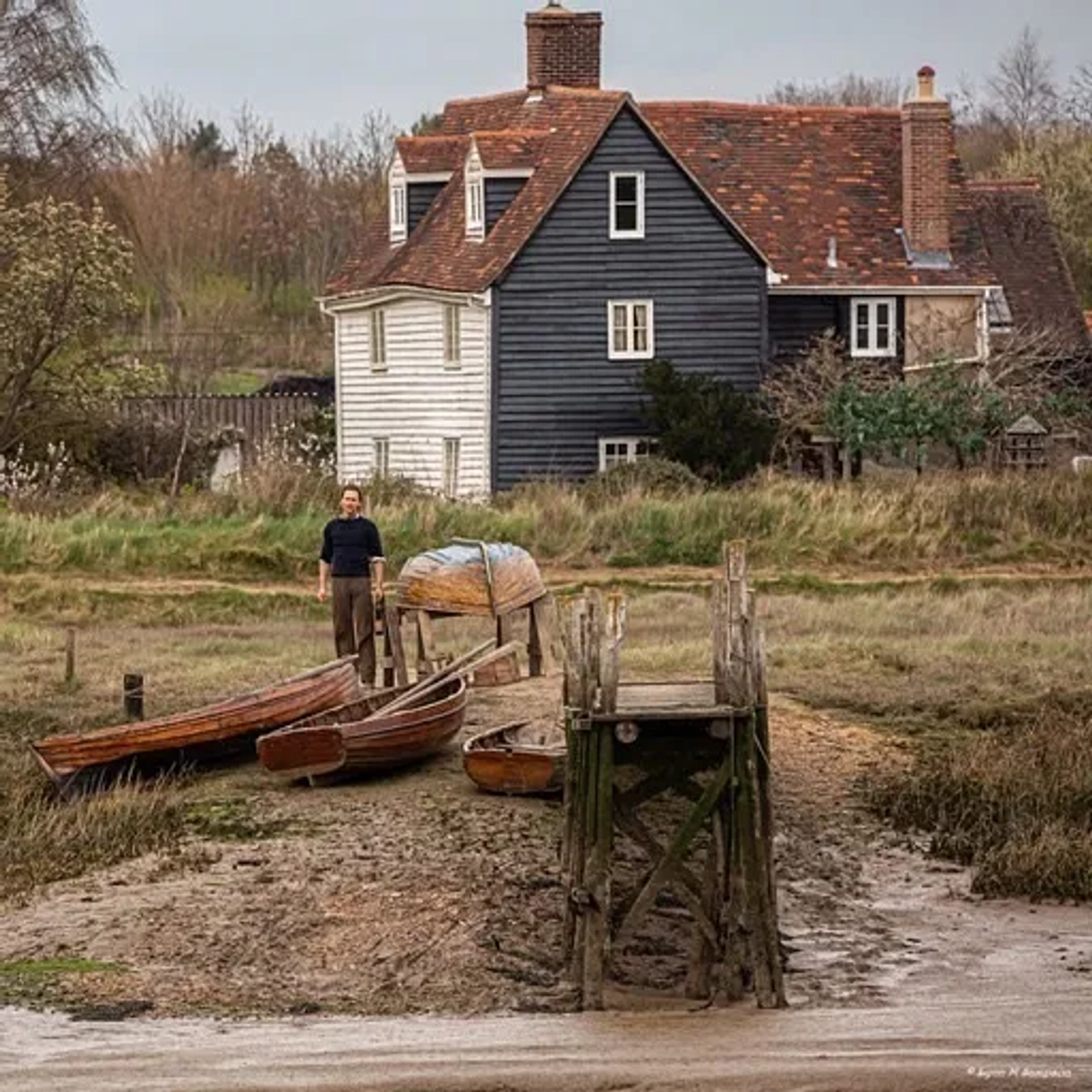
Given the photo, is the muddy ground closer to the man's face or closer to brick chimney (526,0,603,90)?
the man's face

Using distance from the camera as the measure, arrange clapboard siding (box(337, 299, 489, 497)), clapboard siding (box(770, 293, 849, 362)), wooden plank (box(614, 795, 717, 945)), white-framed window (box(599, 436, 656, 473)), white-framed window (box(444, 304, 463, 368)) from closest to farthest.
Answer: wooden plank (box(614, 795, 717, 945)), white-framed window (box(599, 436, 656, 473)), clapboard siding (box(337, 299, 489, 497)), white-framed window (box(444, 304, 463, 368)), clapboard siding (box(770, 293, 849, 362))

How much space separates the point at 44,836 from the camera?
20094mm

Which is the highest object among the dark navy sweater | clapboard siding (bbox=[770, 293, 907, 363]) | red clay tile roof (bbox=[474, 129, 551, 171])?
red clay tile roof (bbox=[474, 129, 551, 171])

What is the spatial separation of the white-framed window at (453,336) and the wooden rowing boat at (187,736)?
2831 centimetres

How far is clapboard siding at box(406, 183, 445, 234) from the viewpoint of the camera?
54.0 m

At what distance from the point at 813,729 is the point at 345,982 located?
922cm

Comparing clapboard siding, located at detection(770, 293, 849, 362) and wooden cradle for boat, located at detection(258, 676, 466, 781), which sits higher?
clapboard siding, located at detection(770, 293, 849, 362)

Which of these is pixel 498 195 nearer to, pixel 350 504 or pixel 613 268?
pixel 613 268

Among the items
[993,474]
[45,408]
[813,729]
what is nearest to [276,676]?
[813,729]

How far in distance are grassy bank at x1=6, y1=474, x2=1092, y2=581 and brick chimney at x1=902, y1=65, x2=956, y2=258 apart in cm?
1426

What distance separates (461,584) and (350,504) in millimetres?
Answer: 1889

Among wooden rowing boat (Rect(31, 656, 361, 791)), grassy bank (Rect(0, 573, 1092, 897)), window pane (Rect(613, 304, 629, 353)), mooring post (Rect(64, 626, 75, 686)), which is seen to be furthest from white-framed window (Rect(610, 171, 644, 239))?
wooden rowing boat (Rect(31, 656, 361, 791))

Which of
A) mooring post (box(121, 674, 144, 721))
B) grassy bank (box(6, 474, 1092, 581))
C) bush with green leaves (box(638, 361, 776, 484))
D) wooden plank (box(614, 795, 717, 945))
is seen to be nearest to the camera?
wooden plank (box(614, 795, 717, 945))

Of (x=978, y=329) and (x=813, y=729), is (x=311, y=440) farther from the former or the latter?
(x=813, y=729)
